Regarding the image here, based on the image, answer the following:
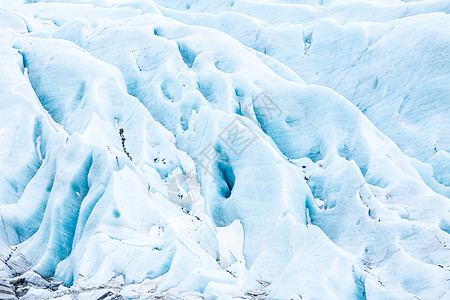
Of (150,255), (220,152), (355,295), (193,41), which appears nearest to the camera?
(355,295)

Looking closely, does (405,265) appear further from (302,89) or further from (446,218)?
(302,89)

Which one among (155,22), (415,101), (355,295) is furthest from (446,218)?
(155,22)

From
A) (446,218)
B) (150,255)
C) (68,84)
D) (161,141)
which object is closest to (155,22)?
(68,84)

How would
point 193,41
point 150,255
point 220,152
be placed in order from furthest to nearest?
point 193,41 → point 220,152 → point 150,255

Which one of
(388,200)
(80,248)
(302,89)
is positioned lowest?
(80,248)

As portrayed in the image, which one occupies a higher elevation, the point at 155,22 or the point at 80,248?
the point at 155,22

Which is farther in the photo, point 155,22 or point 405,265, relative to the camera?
point 155,22

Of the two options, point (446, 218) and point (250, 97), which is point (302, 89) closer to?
point (250, 97)
